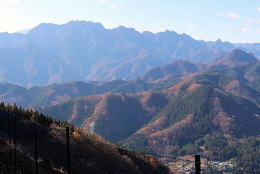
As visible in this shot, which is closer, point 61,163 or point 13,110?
point 61,163

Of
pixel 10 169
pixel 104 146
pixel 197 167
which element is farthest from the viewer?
pixel 104 146

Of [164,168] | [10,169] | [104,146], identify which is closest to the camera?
[10,169]

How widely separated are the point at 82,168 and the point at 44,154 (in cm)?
667

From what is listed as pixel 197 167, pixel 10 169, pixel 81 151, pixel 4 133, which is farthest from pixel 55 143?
pixel 197 167

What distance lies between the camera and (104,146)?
80125mm

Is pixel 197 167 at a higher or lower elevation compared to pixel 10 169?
higher

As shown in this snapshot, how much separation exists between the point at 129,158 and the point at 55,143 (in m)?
15.8

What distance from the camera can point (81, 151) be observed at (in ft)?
241

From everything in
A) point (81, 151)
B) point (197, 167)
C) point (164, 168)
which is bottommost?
Answer: point (164, 168)

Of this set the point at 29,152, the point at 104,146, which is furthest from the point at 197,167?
the point at 104,146

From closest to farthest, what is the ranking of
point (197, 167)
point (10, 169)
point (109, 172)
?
point (197, 167) → point (10, 169) → point (109, 172)

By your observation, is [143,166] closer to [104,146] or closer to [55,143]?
[104,146]

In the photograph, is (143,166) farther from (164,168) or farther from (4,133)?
(4,133)

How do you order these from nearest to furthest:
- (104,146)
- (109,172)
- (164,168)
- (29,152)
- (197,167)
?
(197,167)
(29,152)
(109,172)
(104,146)
(164,168)
